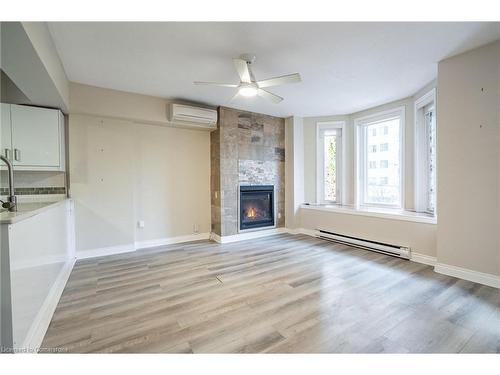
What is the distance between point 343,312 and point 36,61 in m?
3.36

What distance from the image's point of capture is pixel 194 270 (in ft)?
9.53

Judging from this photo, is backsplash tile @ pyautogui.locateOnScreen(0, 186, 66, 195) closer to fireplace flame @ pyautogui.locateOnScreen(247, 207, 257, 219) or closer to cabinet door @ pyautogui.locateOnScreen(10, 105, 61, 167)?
cabinet door @ pyautogui.locateOnScreen(10, 105, 61, 167)

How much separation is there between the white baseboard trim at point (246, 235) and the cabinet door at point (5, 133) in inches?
121

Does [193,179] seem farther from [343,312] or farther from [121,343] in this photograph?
[343,312]

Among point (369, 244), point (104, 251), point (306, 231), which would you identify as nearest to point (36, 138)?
point (104, 251)

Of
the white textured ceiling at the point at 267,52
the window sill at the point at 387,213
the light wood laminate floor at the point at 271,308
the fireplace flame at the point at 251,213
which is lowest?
the light wood laminate floor at the point at 271,308

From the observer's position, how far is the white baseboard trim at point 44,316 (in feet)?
4.92

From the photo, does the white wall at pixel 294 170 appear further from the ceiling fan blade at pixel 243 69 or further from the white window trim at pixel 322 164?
the ceiling fan blade at pixel 243 69

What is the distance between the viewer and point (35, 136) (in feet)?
9.18

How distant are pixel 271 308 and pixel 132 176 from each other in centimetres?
302

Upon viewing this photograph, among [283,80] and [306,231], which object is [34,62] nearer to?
[283,80]

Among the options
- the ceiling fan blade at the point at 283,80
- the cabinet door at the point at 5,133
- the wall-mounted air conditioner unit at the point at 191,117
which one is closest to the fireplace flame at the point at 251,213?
the wall-mounted air conditioner unit at the point at 191,117

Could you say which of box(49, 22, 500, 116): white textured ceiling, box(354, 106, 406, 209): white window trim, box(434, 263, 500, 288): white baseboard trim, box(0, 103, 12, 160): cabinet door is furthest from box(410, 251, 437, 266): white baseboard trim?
box(0, 103, 12, 160): cabinet door
